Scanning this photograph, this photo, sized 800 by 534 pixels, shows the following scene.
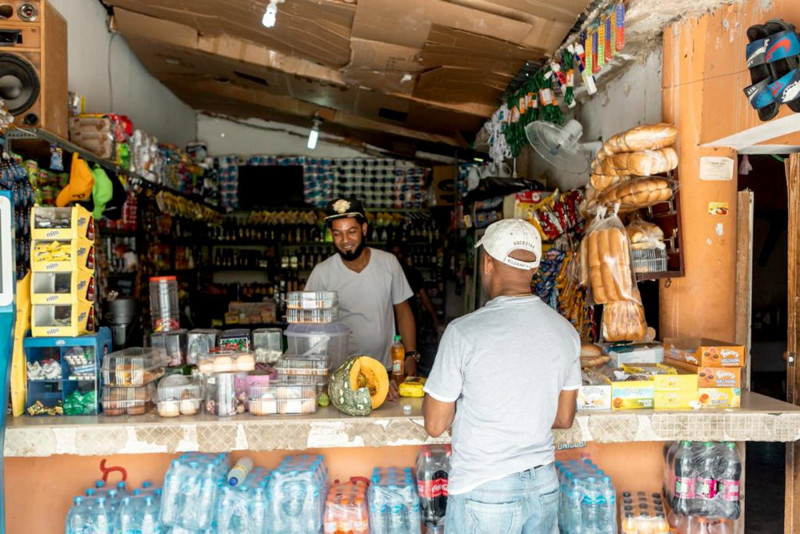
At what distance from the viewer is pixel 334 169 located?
957cm

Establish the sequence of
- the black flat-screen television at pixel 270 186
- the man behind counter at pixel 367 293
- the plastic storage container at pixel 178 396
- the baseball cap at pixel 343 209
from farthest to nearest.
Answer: the black flat-screen television at pixel 270 186 → the man behind counter at pixel 367 293 → the baseball cap at pixel 343 209 → the plastic storage container at pixel 178 396

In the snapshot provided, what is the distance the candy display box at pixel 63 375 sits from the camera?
2.73 m

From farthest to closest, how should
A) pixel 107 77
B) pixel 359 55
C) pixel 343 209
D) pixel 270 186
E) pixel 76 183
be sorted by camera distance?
pixel 270 186 < pixel 107 77 < pixel 359 55 < pixel 76 183 < pixel 343 209

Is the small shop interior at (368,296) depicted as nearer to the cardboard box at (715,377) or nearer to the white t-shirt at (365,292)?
the cardboard box at (715,377)

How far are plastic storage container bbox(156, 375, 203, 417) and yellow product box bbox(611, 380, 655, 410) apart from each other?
5.73 ft

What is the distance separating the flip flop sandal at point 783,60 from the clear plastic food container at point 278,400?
219 centimetres

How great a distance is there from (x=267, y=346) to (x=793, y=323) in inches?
102

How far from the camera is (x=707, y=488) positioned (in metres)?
2.80

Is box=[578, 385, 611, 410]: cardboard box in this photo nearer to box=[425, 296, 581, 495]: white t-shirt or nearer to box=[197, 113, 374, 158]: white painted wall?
box=[425, 296, 581, 495]: white t-shirt

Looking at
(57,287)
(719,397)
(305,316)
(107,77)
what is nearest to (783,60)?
(719,397)

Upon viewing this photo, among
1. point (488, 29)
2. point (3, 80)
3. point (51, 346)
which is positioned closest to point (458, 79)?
point (488, 29)

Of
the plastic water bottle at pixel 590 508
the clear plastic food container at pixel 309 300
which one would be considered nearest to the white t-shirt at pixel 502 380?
the plastic water bottle at pixel 590 508

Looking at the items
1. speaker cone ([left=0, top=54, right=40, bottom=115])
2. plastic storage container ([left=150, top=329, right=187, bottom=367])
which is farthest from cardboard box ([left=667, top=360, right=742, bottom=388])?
speaker cone ([left=0, top=54, right=40, bottom=115])

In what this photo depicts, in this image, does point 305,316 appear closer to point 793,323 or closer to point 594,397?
point 594,397
